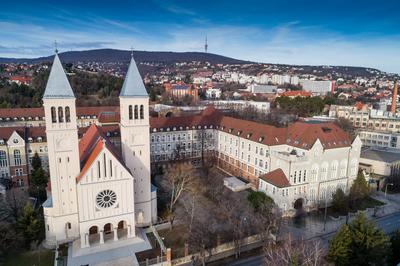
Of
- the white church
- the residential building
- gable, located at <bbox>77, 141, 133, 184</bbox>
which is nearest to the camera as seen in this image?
the white church

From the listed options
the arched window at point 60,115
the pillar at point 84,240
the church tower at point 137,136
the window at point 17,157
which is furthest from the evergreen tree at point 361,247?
the window at point 17,157

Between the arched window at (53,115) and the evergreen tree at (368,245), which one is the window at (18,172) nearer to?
the arched window at (53,115)

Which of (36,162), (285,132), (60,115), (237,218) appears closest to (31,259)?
(60,115)

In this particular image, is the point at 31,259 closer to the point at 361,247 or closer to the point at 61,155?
the point at 61,155

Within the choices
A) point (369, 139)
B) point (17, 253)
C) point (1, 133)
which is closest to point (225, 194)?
point (17, 253)

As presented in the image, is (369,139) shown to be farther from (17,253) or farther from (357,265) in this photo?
(17,253)

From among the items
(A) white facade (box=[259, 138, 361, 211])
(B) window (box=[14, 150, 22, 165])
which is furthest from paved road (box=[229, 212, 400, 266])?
(B) window (box=[14, 150, 22, 165])

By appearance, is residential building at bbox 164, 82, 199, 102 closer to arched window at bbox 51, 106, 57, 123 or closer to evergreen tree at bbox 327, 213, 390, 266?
arched window at bbox 51, 106, 57, 123
